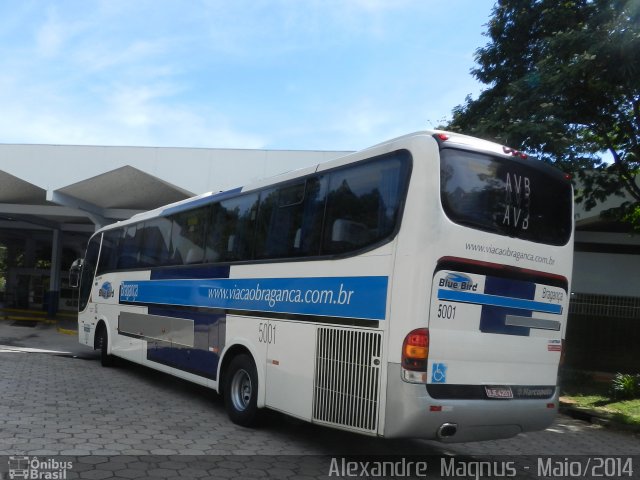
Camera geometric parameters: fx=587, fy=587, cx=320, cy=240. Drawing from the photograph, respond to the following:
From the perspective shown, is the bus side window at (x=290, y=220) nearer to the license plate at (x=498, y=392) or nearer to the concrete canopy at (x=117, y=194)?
the license plate at (x=498, y=392)

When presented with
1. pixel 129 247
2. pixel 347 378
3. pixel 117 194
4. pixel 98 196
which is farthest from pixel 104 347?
pixel 98 196

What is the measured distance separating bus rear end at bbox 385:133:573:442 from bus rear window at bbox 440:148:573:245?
0.01m

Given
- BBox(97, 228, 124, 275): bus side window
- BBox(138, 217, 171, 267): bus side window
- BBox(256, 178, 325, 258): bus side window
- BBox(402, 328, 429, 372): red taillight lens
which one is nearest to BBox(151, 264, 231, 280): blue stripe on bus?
BBox(138, 217, 171, 267): bus side window

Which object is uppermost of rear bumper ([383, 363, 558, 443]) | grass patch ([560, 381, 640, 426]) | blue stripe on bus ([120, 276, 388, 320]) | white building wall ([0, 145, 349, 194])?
white building wall ([0, 145, 349, 194])

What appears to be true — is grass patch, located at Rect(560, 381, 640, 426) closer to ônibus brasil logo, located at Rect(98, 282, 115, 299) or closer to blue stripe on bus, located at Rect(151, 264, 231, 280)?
blue stripe on bus, located at Rect(151, 264, 231, 280)

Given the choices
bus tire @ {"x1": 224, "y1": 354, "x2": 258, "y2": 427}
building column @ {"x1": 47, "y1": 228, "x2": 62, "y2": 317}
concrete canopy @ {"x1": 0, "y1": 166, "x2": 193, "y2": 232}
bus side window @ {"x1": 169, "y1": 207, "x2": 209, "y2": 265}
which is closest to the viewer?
bus tire @ {"x1": 224, "y1": 354, "x2": 258, "y2": 427}

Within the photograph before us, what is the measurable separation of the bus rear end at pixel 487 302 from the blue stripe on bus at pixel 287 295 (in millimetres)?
619

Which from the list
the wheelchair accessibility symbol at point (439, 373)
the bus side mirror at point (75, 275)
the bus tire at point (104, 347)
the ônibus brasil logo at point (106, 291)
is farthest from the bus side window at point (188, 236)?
the bus side mirror at point (75, 275)

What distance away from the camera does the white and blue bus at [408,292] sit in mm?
5379

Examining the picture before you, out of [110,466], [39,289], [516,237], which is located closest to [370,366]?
[516,237]

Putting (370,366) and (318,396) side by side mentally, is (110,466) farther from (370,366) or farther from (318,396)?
(370,366)

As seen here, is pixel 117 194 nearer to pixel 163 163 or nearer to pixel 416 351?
pixel 163 163

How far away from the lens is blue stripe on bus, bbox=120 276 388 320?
18.8 feet

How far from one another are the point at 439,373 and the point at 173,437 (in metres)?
3.25
